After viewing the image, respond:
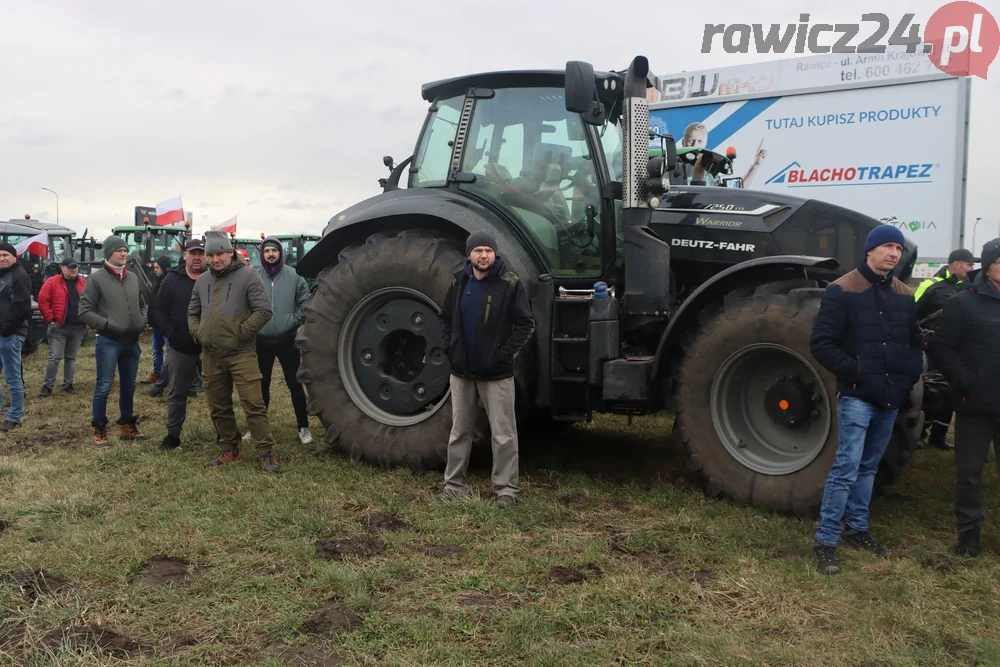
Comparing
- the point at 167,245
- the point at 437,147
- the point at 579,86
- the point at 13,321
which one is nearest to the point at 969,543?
the point at 579,86

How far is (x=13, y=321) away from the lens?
25.1 ft

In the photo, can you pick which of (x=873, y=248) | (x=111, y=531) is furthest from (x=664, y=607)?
(x=111, y=531)

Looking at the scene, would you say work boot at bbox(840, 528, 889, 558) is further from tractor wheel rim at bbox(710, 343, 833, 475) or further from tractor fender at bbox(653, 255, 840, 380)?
tractor fender at bbox(653, 255, 840, 380)

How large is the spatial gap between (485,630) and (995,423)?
9.52ft

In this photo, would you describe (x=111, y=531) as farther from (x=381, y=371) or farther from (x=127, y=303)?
(x=127, y=303)

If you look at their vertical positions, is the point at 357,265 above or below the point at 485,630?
above

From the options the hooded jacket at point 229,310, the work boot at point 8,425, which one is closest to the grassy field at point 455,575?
the hooded jacket at point 229,310

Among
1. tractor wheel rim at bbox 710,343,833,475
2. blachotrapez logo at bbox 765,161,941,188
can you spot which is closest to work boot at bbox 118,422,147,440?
tractor wheel rim at bbox 710,343,833,475

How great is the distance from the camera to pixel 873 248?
416cm

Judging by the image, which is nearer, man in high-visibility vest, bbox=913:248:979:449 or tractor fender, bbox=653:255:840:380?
tractor fender, bbox=653:255:840:380

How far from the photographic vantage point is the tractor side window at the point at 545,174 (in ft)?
18.5

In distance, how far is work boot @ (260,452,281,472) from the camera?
234 inches

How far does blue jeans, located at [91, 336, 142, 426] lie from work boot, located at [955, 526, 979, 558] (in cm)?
618

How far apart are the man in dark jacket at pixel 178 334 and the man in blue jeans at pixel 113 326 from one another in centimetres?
30
